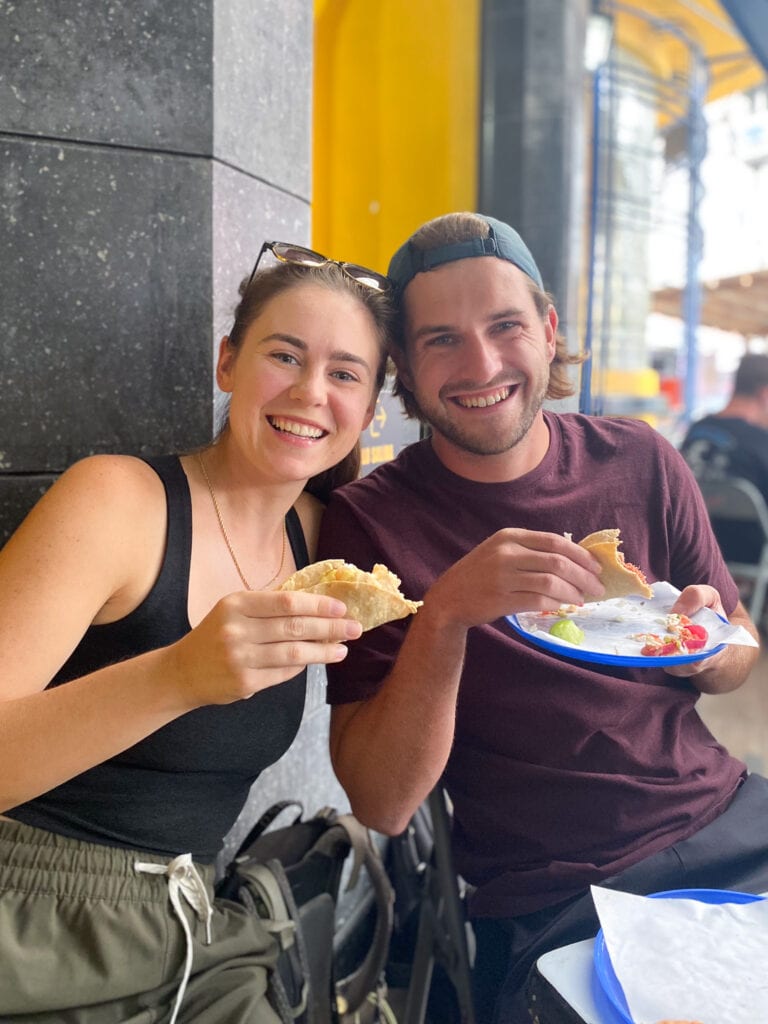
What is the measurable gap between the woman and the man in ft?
0.47

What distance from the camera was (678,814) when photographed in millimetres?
1412

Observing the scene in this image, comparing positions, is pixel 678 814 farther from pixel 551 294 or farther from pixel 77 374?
pixel 77 374

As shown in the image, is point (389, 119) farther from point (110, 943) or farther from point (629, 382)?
point (110, 943)

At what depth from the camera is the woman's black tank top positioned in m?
1.25

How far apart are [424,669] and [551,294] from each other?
78cm

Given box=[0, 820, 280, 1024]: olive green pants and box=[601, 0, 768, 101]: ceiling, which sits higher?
box=[601, 0, 768, 101]: ceiling

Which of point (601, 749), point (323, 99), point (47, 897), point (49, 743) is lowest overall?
point (47, 897)

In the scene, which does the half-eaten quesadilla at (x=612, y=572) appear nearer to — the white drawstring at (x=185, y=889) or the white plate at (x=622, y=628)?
the white plate at (x=622, y=628)

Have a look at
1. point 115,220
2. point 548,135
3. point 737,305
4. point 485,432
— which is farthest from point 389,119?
point 737,305

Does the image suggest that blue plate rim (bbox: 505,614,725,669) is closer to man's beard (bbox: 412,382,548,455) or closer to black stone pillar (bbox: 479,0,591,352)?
man's beard (bbox: 412,382,548,455)

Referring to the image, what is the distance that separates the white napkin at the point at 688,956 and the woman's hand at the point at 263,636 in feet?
1.88

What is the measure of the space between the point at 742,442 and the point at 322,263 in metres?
2.50

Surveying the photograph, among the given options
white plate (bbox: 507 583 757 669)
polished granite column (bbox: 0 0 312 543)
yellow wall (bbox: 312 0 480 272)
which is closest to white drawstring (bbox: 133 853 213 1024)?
white plate (bbox: 507 583 757 669)

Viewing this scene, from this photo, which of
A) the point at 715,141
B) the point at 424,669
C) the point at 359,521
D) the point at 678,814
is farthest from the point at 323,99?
the point at 678,814
